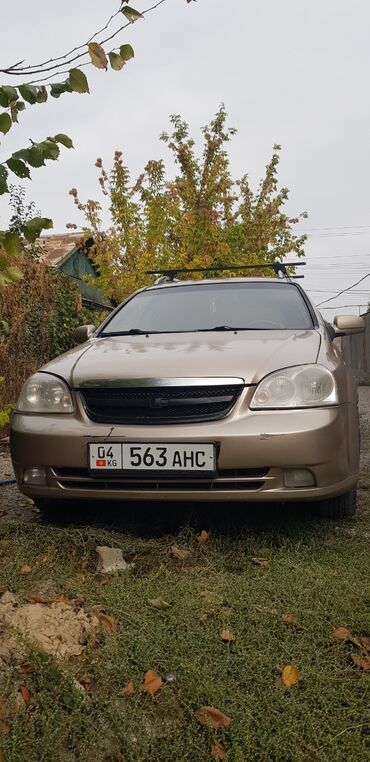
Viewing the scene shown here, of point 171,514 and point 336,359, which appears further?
point 171,514

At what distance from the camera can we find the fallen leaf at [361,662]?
76.2 inches

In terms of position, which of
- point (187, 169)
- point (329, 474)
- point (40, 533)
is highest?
point (187, 169)

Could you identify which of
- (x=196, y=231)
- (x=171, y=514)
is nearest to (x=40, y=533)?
(x=171, y=514)

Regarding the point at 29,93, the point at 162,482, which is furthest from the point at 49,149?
the point at 162,482

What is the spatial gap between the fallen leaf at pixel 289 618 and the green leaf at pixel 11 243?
1.50 metres

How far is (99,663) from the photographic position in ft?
6.39

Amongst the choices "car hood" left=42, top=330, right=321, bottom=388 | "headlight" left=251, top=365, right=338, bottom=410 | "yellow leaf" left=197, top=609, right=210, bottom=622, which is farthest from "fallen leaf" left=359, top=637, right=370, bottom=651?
"car hood" left=42, top=330, right=321, bottom=388

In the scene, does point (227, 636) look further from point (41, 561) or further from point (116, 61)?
point (116, 61)

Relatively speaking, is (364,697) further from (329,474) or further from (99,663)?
(329,474)

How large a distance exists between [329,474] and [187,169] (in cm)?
1233

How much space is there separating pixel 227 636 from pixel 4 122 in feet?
5.86

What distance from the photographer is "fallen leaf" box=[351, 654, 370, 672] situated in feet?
6.35

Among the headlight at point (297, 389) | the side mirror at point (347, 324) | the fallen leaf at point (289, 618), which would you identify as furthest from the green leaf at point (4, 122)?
the side mirror at point (347, 324)

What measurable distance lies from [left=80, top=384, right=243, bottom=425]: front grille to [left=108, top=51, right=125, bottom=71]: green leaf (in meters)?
1.32
